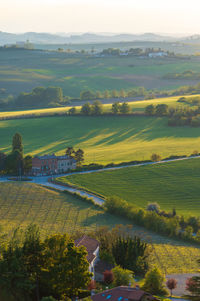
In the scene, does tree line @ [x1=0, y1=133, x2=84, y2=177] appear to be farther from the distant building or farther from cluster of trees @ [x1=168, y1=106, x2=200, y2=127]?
the distant building

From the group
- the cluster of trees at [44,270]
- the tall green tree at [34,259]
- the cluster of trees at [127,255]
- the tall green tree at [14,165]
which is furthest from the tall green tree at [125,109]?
the cluster of trees at [44,270]

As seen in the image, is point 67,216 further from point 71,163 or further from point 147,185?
point 71,163

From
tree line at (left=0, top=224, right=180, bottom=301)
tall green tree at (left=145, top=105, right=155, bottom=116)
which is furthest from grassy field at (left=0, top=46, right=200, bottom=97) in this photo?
tree line at (left=0, top=224, right=180, bottom=301)

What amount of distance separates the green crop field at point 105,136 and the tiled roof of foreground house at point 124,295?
42.9 metres

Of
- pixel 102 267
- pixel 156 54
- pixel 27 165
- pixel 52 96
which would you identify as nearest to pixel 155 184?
pixel 27 165

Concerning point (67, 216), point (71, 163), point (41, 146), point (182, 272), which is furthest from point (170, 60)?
point (182, 272)

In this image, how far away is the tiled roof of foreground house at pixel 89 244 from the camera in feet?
110

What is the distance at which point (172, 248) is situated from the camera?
1558 inches

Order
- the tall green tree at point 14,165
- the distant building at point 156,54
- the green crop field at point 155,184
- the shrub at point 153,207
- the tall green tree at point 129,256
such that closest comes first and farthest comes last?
the tall green tree at point 129,256, the shrub at point 153,207, the green crop field at point 155,184, the tall green tree at point 14,165, the distant building at point 156,54

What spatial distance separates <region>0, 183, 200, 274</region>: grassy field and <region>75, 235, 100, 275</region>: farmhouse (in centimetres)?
449

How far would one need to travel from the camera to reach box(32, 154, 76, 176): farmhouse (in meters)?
63.7

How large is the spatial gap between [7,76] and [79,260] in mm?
127292

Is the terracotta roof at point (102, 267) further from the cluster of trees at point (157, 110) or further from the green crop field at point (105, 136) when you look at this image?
the cluster of trees at point (157, 110)

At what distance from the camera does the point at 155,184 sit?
56.1m
